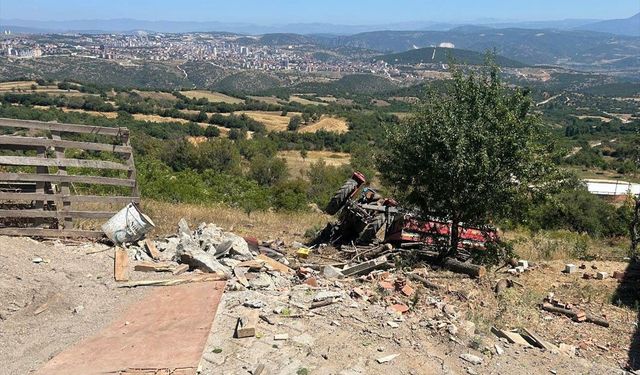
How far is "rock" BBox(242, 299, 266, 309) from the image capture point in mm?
6361

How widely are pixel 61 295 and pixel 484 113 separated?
7298 mm

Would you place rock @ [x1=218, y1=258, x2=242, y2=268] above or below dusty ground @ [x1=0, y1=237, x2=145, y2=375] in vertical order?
below

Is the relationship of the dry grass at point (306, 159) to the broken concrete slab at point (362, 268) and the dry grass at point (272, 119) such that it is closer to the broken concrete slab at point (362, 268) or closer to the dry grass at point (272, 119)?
the dry grass at point (272, 119)

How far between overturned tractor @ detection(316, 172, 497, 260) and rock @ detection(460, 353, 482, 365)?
442 centimetres

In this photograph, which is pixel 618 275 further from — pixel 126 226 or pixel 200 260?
pixel 126 226

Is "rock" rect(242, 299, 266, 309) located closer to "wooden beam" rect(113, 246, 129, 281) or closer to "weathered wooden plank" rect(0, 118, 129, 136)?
"wooden beam" rect(113, 246, 129, 281)

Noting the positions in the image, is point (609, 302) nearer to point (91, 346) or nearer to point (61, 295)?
point (91, 346)

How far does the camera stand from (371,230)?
1105 cm

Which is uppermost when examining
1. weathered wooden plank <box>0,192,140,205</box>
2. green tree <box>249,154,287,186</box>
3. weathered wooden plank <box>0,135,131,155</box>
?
weathered wooden plank <box>0,135,131,155</box>

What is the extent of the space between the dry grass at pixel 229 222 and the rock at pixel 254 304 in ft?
14.1

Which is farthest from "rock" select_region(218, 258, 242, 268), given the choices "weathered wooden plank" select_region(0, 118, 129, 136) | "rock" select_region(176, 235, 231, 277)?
"weathered wooden plank" select_region(0, 118, 129, 136)

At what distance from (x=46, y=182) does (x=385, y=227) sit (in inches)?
266

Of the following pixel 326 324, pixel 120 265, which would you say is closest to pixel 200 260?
pixel 120 265

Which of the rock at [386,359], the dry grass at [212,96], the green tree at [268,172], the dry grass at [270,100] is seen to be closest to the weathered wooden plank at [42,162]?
the rock at [386,359]
